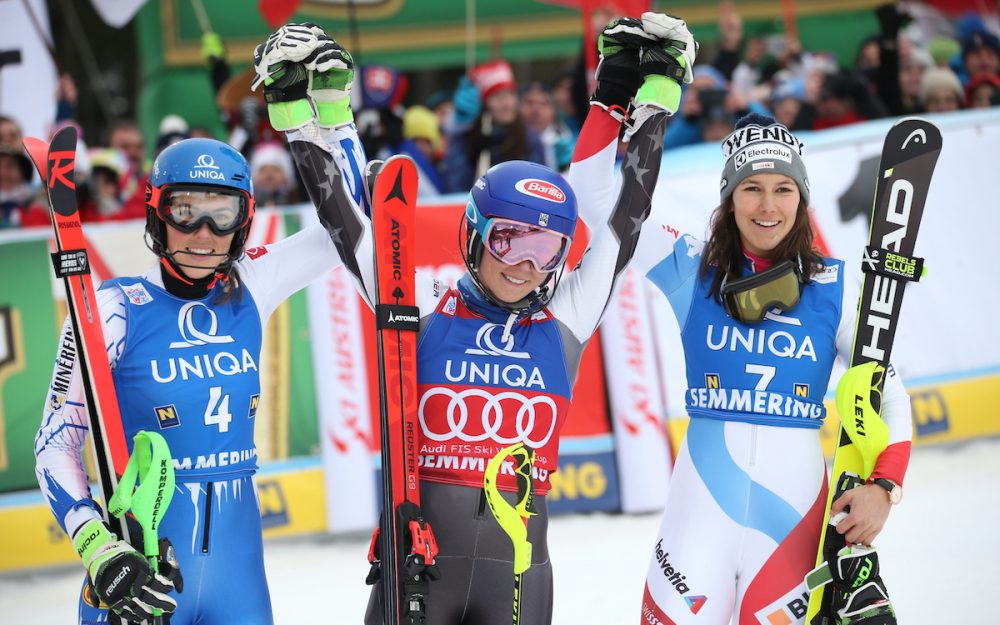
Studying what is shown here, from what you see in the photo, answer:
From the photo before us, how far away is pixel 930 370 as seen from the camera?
7684 millimetres

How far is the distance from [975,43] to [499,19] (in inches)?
195

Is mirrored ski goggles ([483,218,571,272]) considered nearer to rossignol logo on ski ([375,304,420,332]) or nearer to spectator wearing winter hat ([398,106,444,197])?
rossignol logo on ski ([375,304,420,332])

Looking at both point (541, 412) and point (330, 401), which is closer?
point (541, 412)

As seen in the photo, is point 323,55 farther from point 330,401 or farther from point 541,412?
point 330,401

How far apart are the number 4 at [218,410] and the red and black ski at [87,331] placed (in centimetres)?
26

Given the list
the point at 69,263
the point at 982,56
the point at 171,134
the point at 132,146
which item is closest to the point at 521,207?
the point at 69,263

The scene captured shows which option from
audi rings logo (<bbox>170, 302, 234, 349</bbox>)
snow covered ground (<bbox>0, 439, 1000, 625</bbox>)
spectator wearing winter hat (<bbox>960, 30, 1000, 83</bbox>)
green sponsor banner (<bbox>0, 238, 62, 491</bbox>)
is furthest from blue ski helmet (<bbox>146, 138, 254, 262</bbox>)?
spectator wearing winter hat (<bbox>960, 30, 1000, 83</bbox>)

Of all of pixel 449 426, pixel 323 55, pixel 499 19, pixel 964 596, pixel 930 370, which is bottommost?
pixel 964 596

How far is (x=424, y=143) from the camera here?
8523mm

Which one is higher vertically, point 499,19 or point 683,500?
point 499,19

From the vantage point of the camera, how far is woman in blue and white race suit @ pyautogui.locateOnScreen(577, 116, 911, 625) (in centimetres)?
349

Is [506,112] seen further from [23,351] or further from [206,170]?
[206,170]

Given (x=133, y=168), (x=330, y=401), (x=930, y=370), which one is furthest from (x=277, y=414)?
(x=930, y=370)

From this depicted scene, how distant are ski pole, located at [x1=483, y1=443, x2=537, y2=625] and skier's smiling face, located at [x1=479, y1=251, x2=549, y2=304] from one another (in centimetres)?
47
